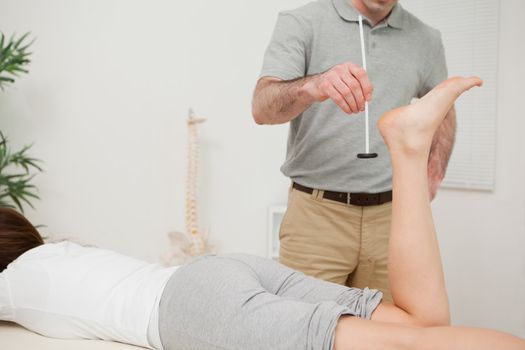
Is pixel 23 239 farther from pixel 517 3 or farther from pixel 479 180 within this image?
pixel 517 3

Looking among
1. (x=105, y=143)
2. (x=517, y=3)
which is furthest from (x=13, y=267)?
(x=517, y=3)

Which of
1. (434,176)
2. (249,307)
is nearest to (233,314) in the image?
(249,307)

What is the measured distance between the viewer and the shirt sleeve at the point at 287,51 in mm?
1802

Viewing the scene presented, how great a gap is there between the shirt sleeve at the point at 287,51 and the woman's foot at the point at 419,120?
1.42 feet

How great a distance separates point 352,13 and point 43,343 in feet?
4.65

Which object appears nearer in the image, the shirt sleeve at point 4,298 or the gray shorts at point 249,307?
the gray shorts at point 249,307

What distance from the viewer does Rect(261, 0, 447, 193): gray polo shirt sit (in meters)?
1.93

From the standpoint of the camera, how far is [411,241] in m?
1.41

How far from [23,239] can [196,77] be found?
5.67 feet

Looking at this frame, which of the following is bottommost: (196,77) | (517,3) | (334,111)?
(334,111)

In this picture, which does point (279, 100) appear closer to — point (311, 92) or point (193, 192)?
point (311, 92)

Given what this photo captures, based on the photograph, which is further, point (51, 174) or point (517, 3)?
point (51, 174)

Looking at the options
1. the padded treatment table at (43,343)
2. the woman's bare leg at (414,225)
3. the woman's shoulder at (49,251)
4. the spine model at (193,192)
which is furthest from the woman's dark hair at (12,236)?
the spine model at (193,192)

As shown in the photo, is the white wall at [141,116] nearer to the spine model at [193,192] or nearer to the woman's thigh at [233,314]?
the spine model at [193,192]
